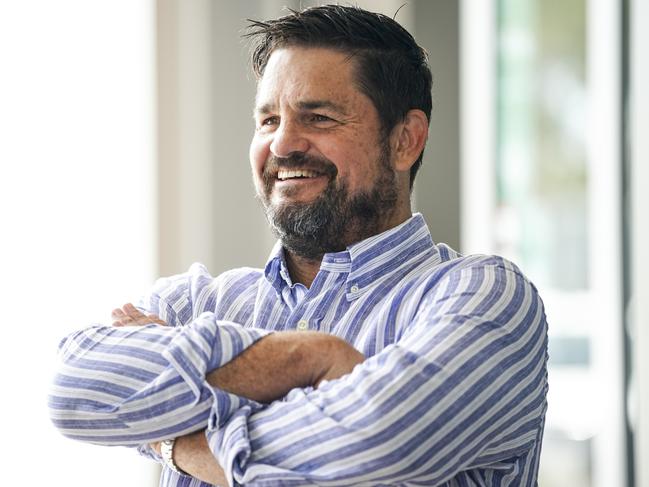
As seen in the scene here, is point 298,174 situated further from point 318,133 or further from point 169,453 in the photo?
point 169,453

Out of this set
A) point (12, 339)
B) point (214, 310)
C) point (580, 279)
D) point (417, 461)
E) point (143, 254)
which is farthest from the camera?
point (580, 279)

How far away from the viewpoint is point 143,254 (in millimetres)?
2789

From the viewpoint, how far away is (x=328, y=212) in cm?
155

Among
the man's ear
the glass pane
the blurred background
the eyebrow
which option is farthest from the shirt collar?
the glass pane

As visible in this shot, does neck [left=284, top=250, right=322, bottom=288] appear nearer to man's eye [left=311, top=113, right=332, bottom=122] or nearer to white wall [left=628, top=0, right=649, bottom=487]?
man's eye [left=311, top=113, right=332, bottom=122]

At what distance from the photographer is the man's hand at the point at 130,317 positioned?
143 cm

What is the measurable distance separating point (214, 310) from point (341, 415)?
511 millimetres

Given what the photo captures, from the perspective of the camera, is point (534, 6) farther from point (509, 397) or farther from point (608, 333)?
point (509, 397)

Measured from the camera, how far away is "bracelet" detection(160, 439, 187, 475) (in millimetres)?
1319

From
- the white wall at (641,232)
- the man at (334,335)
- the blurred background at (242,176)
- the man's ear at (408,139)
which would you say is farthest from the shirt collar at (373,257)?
the white wall at (641,232)

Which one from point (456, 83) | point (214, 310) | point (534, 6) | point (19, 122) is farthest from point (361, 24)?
point (534, 6)

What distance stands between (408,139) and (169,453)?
2.39 feet

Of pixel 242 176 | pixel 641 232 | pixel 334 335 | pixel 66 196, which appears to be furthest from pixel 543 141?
pixel 334 335

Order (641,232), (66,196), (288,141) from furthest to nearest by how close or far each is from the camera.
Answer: (641,232)
(66,196)
(288,141)
